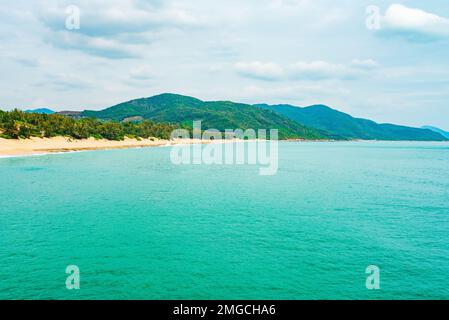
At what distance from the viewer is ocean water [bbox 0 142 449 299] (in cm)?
2161

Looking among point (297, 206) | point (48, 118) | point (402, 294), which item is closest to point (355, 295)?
point (402, 294)

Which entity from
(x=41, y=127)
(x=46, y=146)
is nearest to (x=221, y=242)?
(x=46, y=146)

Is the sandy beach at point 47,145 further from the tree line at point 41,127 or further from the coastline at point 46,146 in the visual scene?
the tree line at point 41,127

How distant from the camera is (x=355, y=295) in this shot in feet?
68.8

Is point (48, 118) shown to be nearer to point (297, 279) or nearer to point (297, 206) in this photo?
point (297, 206)

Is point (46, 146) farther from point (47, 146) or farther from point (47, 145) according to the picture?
point (47, 145)

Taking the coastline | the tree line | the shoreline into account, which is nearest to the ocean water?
the shoreline

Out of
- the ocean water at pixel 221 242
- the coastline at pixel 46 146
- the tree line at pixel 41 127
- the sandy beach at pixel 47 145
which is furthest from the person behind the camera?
the tree line at pixel 41 127

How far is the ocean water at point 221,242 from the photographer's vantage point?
2161 centimetres

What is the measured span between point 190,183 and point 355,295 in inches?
1867

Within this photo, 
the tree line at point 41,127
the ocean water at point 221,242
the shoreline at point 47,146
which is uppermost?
the tree line at point 41,127

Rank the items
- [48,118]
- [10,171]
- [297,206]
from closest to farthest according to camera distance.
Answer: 1. [297,206]
2. [10,171]
3. [48,118]

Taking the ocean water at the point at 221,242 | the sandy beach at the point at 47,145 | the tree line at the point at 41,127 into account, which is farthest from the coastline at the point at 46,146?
the ocean water at the point at 221,242
